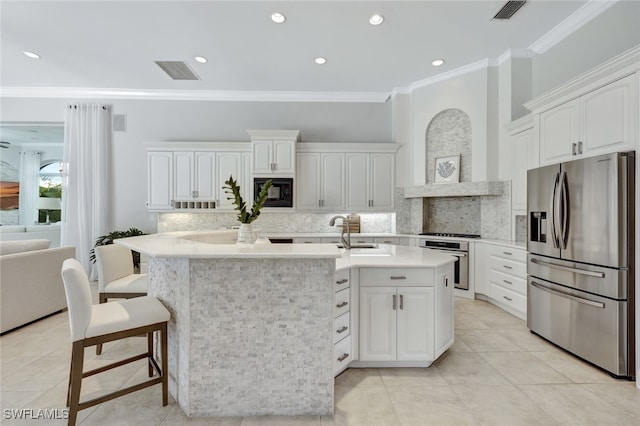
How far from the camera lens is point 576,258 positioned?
256 centimetres

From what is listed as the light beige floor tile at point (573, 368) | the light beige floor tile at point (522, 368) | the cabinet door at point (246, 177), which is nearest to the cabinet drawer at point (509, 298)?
the light beige floor tile at point (573, 368)

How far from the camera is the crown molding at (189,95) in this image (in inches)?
208

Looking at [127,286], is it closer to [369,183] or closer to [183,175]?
[183,175]

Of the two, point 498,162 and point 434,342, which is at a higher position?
point 498,162

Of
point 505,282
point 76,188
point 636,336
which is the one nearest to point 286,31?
point 505,282

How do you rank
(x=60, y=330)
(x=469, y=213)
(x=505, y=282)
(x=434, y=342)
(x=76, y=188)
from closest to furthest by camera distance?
1. (x=434, y=342)
2. (x=60, y=330)
3. (x=505, y=282)
4. (x=469, y=213)
5. (x=76, y=188)

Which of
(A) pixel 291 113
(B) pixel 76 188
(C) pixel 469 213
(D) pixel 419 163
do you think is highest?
A: (A) pixel 291 113

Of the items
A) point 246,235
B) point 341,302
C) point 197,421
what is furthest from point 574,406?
point 246,235

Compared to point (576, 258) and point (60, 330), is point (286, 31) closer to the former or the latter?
point (576, 258)

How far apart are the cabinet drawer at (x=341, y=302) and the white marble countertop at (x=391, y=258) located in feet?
0.66

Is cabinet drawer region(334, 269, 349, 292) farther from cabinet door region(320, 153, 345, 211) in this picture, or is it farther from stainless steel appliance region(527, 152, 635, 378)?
cabinet door region(320, 153, 345, 211)

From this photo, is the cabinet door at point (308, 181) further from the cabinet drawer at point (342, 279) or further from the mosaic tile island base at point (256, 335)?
the mosaic tile island base at point (256, 335)

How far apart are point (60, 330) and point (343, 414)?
125 inches

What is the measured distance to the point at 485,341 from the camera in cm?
300
